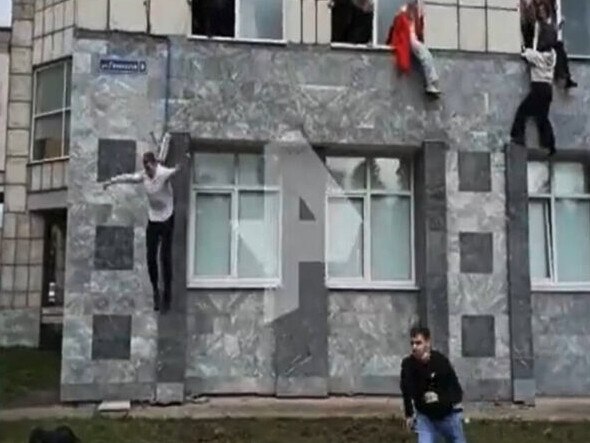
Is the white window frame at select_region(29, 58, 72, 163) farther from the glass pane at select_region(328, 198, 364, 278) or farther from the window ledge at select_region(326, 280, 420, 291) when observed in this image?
the window ledge at select_region(326, 280, 420, 291)

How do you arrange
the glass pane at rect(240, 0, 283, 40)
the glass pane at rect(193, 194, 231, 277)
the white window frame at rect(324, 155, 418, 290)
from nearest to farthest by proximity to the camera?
the glass pane at rect(193, 194, 231, 277)
the white window frame at rect(324, 155, 418, 290)
the glass pane at rect(240, 0, 283, 40)

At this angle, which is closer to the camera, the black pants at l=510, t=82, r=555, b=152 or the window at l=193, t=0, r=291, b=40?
the window at l=193, t=0, r=291, b=40

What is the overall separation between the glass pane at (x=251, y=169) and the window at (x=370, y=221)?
40.8 inches

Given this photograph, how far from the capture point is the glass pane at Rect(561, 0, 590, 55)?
13586 mm

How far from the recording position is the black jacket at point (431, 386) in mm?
7215

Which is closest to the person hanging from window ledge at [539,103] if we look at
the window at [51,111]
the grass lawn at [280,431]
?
the grass lawn at [280,431]

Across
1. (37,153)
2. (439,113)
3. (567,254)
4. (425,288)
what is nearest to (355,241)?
(425,288)

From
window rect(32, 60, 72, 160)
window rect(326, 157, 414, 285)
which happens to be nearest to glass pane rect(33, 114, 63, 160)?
window rect(32, 60, 72, 160)

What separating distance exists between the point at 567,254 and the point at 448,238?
217 cm

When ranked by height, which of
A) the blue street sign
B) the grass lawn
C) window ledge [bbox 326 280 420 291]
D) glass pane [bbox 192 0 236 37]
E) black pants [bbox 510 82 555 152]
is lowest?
the grass lawn

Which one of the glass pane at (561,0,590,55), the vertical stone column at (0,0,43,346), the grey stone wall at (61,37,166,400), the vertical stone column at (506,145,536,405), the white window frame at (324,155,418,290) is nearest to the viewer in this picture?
the grey stone wall at (61,37,166,400)

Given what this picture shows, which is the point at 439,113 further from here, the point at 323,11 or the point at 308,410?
the point at 308,410

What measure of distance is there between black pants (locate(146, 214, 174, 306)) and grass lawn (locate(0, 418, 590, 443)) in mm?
1988

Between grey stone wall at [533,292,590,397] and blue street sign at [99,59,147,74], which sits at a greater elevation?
blue street sign at [99,59,147,74]
